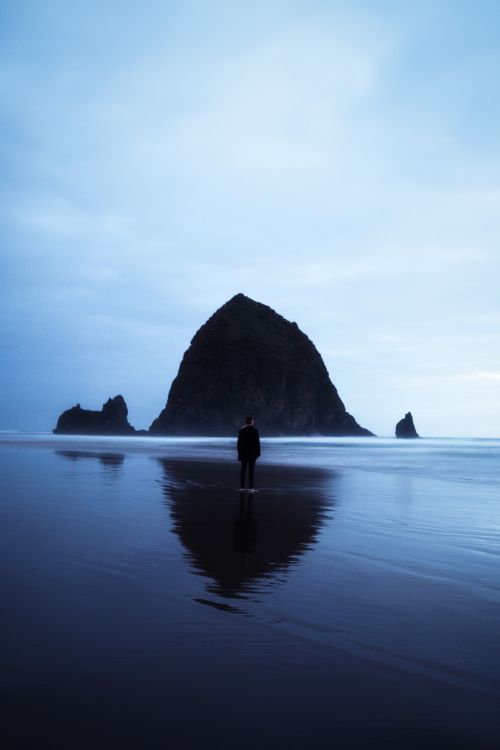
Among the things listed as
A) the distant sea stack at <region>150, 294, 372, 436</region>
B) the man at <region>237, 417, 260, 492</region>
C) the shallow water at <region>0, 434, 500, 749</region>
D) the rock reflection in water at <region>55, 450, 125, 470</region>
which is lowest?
the rock reflection in water at <region>55, 450, 125, 470</region>

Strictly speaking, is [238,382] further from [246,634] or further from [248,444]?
[246,634]

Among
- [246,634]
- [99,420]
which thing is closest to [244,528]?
[246,634]

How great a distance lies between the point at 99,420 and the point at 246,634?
17625 centimetres

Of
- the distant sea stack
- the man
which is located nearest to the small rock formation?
the distant sea stack

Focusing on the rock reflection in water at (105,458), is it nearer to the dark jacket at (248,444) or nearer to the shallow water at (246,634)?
the dark jacket at (248,444)

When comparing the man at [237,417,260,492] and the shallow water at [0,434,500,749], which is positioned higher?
the man at [237,417,260,492]

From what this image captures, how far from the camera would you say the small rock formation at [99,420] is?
568 feet

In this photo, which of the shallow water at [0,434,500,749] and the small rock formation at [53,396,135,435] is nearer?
the shallow water at [0,434,500,749]

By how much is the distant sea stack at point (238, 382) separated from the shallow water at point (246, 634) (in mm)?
159585

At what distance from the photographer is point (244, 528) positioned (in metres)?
10.5

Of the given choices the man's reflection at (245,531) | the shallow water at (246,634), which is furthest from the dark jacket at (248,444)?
the shallow water at (246,634)

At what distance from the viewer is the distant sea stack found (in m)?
172

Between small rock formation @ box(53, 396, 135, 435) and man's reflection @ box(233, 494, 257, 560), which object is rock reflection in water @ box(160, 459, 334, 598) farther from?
small rock formation @ box(53, 396, 135, 435)

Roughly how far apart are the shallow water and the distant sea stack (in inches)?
6283
